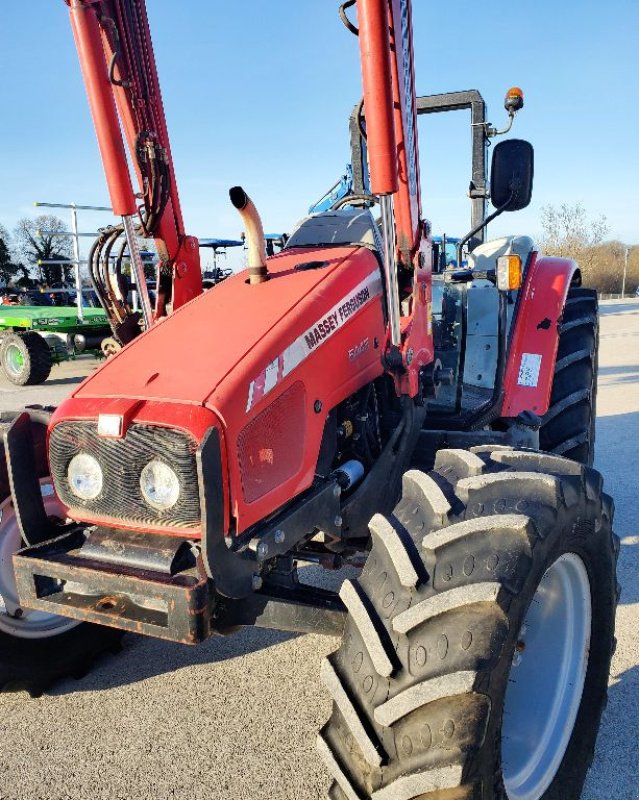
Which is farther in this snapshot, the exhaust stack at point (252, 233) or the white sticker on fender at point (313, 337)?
the exhaust stack at point (252, 233)

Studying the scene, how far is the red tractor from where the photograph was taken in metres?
1.54

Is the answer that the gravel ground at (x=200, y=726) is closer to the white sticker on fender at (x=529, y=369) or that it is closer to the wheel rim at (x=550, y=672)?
the wheel rim at (x=550, y=672)

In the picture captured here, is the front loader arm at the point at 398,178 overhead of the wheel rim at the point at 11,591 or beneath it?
overhead

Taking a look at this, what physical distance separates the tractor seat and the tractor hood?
5.79ft

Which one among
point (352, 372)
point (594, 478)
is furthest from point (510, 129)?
point (594, 478)

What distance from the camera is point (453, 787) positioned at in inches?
56.1

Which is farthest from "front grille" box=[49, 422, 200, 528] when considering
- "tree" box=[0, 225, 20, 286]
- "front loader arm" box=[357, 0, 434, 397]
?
"tree" box=[0, 225, 20, 286]

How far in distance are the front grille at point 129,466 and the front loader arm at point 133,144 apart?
1235 millimetres

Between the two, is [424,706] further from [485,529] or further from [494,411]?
[494,411]

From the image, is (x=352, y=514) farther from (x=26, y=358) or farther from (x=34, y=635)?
(x=26, y=358)

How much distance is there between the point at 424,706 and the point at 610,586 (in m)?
0.92

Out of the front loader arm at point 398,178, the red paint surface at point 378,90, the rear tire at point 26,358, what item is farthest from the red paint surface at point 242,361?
the rear tire at point 26,358

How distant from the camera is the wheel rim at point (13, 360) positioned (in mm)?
11016

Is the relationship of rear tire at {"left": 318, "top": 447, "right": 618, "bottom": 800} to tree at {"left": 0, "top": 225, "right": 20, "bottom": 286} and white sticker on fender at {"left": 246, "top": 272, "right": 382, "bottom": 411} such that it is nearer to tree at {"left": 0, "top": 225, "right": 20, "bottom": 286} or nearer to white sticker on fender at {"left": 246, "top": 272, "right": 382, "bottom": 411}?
white sticker on fender at {"left": 246, "top": 272, "right": 382, "bottom": 411}
